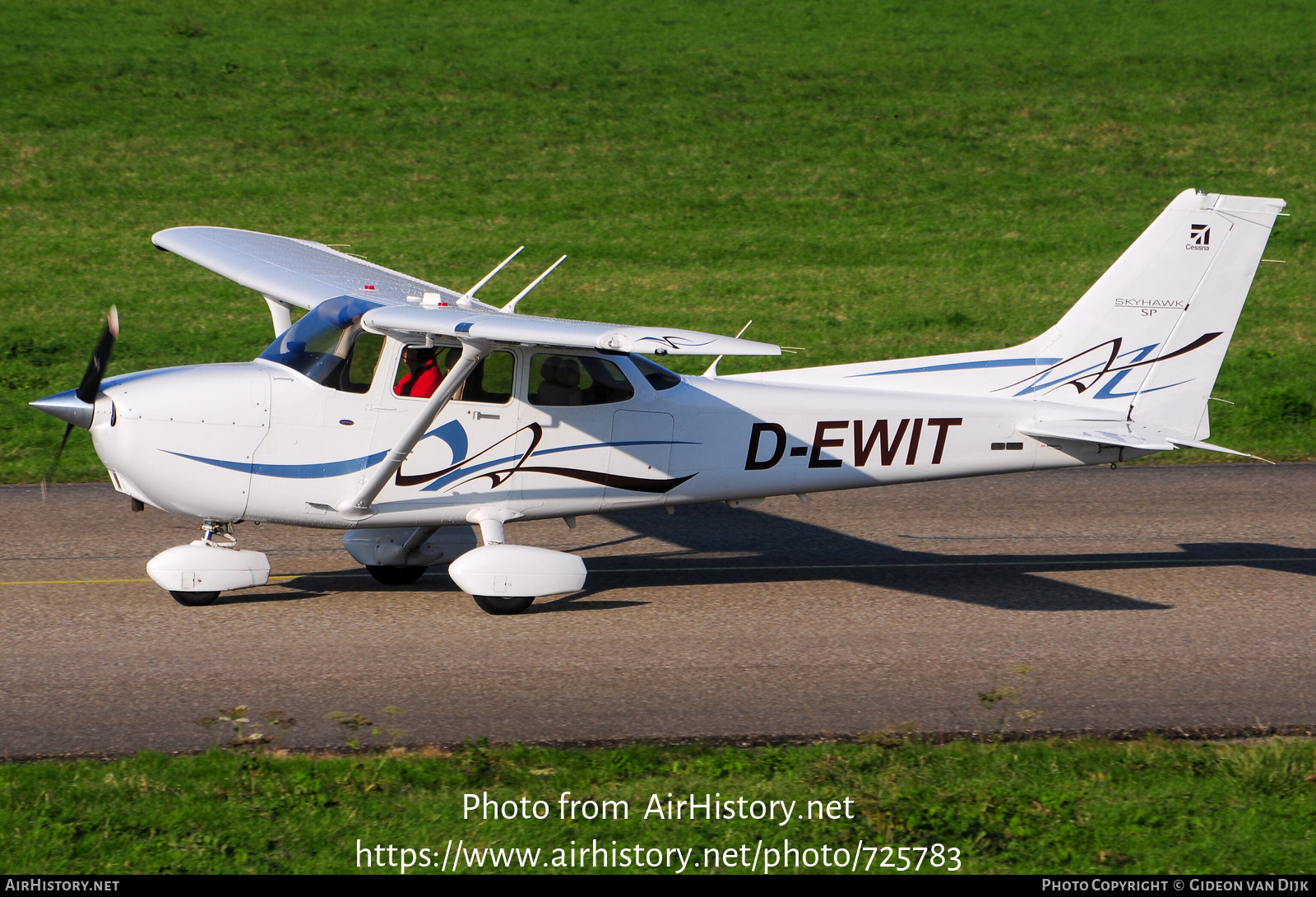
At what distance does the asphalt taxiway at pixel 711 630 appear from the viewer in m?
6.96

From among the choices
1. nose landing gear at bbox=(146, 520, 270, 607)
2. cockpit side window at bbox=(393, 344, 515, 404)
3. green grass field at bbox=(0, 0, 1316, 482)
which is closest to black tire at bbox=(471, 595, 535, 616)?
cockpit side window at bbox=(393, 344, 515, 404)

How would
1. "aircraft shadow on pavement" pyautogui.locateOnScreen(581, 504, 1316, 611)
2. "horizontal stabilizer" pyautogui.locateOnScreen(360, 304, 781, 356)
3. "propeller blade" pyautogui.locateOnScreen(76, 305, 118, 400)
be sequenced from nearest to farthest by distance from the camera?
1. "horizontal stabilizer" pyautogui.locateOnScreen(360, 304, 781, 356)
2. "propeller blade" pyautogui.locateOnScreen(76, 305, 118, 400)
3. "aircraft shadow on pavement" pyautogui.locateOnScreen(581, 504, 1316, 611)

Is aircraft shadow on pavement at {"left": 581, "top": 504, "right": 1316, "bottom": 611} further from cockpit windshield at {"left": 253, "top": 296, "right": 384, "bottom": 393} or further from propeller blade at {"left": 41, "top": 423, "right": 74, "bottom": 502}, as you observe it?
propeller blade at {"left": 41, "top": 423, "right": 74, "bottom": 502}

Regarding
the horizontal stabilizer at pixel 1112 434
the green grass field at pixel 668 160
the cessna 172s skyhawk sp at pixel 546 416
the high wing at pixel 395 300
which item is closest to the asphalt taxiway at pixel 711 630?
the cessna 172s skyhawk sp at pixel 546 416

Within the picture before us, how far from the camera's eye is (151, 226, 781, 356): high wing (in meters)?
6.85

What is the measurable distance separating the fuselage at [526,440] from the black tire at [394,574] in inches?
27.3

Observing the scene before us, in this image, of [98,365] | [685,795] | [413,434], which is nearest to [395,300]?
[413,434]

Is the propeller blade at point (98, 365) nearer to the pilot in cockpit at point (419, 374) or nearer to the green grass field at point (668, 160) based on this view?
the pilot in cockpit at point (419, 374)

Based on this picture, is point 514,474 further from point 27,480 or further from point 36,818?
point 27,480

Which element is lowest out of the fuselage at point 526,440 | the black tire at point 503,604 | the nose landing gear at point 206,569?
the black tire at point 503,604

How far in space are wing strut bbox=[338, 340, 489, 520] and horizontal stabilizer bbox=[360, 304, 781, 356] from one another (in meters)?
0.28

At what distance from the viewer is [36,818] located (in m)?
5.35

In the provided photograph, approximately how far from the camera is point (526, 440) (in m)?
8.75

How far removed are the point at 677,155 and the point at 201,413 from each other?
20209 mm
